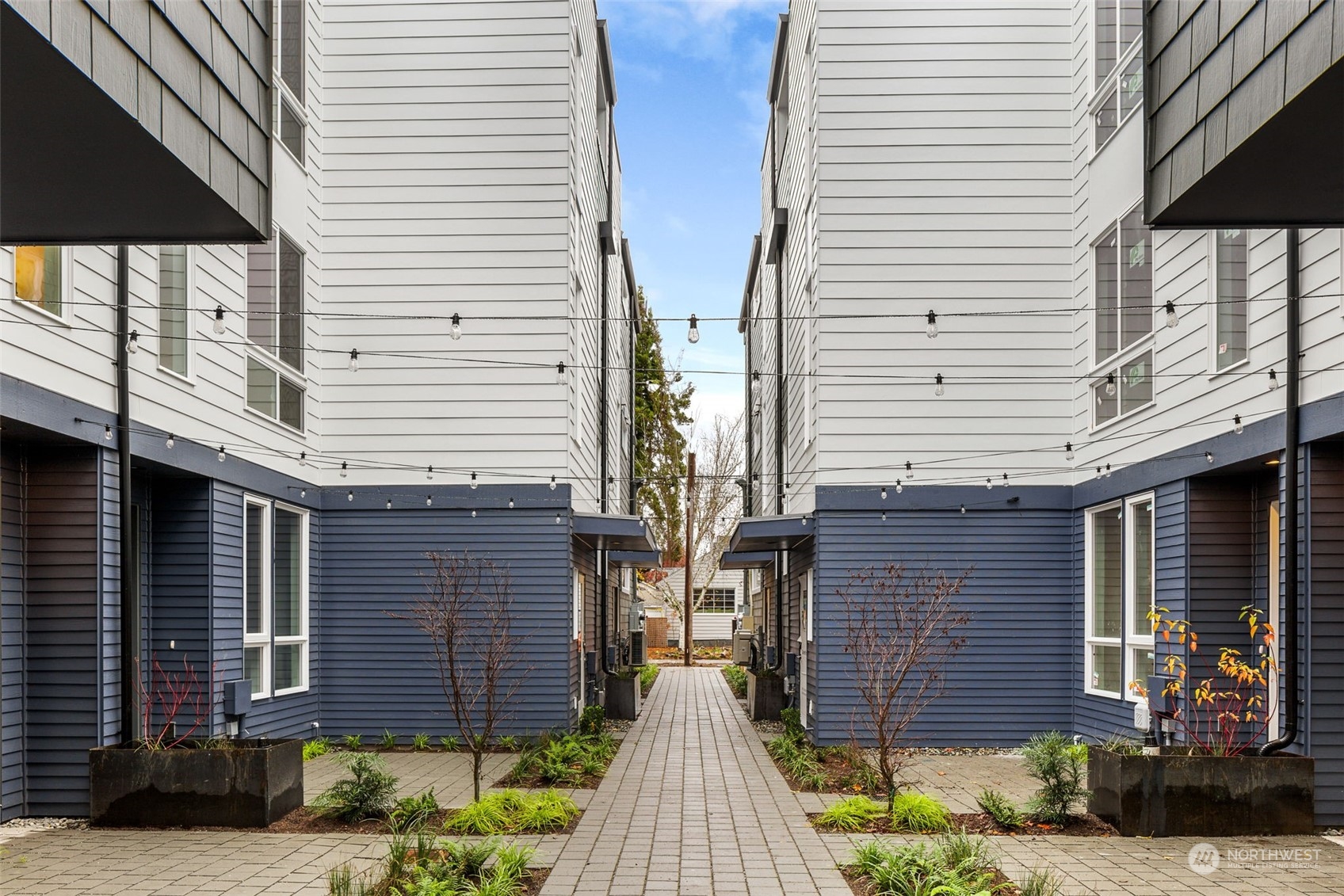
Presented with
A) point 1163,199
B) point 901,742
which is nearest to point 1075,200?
point 901,742

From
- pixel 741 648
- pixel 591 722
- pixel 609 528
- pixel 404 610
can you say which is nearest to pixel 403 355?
pixel 404 610

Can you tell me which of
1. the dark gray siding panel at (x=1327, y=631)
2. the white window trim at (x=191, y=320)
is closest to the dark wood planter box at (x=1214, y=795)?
the dark gray siding panel at (x=1327, y=631)

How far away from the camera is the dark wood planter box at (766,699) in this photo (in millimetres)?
16641

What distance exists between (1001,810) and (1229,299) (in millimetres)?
4440

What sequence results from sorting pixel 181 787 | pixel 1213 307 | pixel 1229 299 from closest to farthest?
pixel 181 787, pixel 1229 299, pixel 1213 307

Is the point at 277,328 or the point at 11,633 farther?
the point at 277,328

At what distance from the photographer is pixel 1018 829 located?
8.32m

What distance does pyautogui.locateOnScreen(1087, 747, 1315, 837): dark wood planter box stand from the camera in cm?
796

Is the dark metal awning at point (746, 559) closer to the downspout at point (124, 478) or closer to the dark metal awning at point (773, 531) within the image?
the dark metal awning at point (773, 531)

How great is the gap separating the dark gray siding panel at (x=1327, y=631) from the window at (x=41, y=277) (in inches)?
343

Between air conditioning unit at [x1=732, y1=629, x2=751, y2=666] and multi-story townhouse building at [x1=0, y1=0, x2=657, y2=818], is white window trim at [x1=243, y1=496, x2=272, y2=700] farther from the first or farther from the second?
air conditioning unit at [x1=732, y1=629, x2=751, y2=666]

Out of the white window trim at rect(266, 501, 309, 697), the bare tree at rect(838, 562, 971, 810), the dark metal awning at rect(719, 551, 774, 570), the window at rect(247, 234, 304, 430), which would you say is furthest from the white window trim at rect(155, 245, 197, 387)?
the dark metal awning at rect(719, 551, 774, 570)

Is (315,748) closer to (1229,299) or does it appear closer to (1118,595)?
(1118,595)

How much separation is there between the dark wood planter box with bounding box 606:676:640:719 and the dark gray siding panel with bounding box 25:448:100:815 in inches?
346
